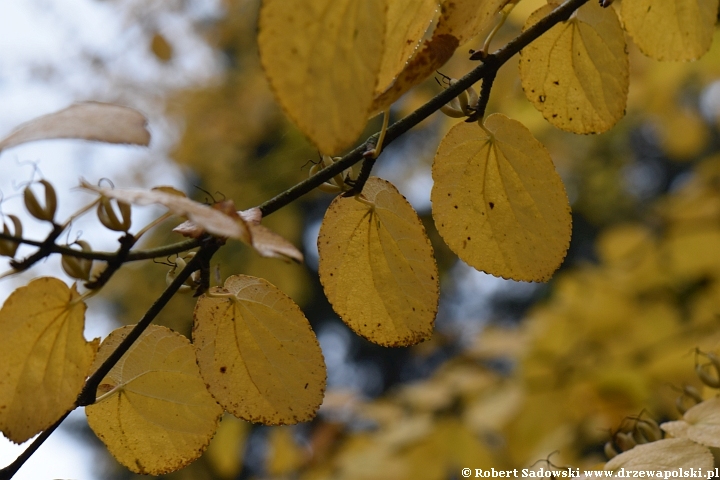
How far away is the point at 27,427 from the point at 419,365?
4658 mm

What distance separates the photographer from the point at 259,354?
340mm

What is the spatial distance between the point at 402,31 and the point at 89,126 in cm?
15

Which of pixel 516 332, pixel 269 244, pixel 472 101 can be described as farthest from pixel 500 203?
pixel 516 332

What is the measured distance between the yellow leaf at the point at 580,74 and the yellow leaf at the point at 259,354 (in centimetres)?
19

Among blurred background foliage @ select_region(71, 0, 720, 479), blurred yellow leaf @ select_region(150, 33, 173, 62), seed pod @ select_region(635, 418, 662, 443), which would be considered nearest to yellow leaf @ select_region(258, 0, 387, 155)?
blurred background foliage @ select_region(71, 0, 720, 479)

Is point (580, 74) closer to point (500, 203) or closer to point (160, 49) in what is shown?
point (500, 203)

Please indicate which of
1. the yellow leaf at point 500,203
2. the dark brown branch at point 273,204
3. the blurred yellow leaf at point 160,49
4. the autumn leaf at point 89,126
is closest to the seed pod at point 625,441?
the yellow leaf at point 500,203

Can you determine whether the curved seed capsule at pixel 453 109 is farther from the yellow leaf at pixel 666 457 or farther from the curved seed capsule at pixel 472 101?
the yellow leaf at pixel 666 457

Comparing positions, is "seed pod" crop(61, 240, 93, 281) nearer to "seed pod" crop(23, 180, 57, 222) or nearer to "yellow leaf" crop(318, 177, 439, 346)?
"seed pod" crop(23, 180, 57, 222)

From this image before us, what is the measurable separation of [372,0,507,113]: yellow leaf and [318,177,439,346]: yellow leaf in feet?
0.27

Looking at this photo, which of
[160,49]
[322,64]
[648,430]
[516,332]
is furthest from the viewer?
[516,332]

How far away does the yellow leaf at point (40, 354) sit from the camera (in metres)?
0.28

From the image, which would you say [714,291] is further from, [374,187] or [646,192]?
[646,192]

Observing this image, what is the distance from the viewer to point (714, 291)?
148cm
